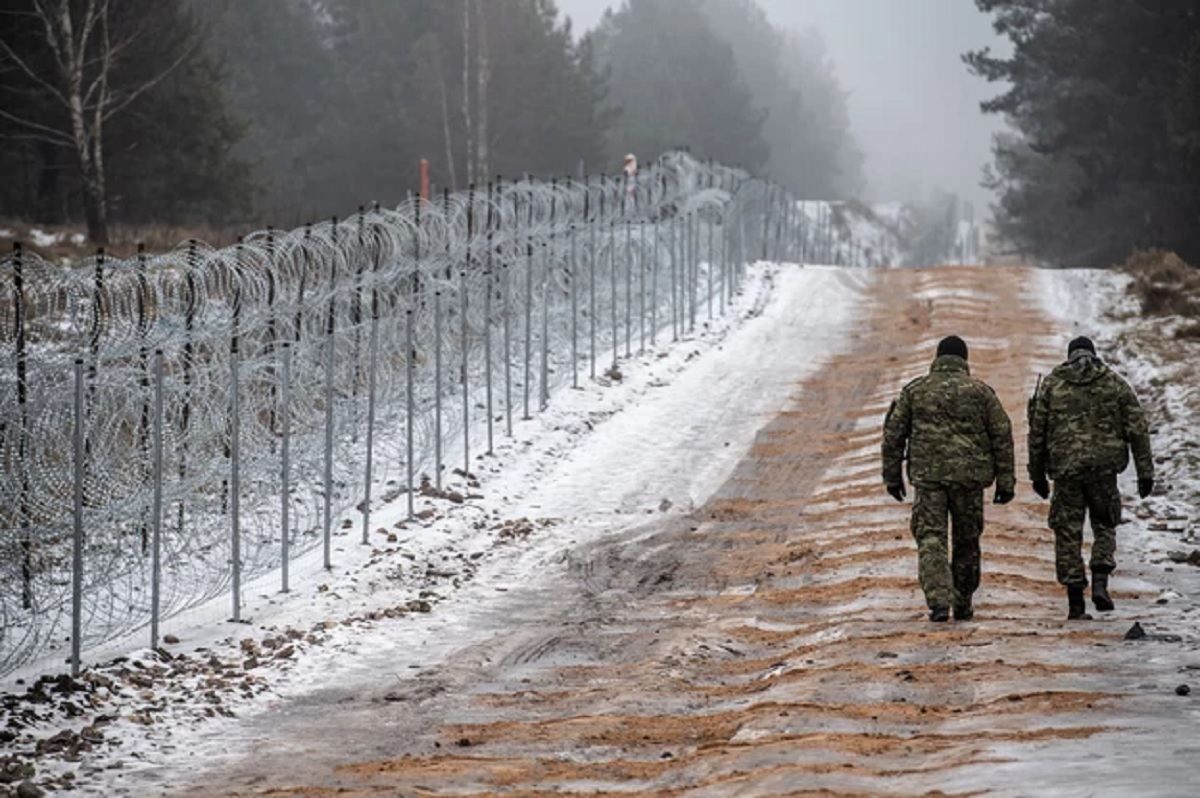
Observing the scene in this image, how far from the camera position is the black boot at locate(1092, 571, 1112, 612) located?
420 inches

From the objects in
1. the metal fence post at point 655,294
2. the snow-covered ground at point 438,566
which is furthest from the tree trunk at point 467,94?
the snow-covered ground at point 438,566

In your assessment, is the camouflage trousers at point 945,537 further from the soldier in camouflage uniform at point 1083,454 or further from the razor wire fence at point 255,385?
the razor wire fence at point 255,385

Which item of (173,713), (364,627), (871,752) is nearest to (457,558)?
(364,627)

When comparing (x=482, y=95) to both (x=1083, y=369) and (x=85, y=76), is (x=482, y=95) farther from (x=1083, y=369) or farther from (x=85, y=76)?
(x=1083, y=369)

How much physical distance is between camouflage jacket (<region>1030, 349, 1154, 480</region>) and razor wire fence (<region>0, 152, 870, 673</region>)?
5.38 metres

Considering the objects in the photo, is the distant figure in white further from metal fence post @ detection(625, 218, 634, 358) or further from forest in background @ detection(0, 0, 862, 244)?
forest in background @ detection(0, 0, 862, 244)

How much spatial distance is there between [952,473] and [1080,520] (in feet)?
3.16

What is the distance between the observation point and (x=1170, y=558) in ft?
42.1

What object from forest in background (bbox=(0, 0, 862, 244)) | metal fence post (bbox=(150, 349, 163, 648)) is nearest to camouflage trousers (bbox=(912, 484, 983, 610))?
metal fence post (bbox=(150, 349, 163, 648))

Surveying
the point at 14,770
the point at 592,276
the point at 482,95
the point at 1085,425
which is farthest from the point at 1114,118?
the point at 14,770

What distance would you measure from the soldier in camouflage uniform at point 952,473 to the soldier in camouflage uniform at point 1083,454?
44 cm

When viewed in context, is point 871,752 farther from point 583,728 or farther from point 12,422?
point 12,422

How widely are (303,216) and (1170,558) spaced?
101ft

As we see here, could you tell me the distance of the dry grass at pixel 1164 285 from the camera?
23.2m
